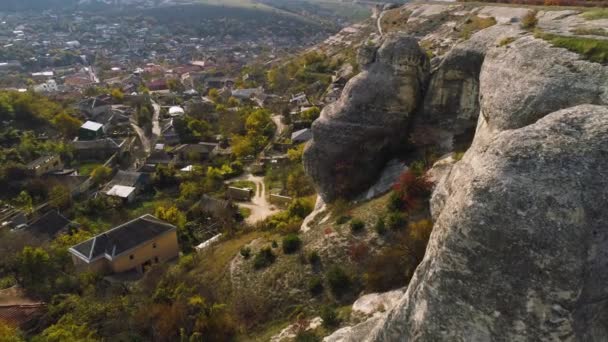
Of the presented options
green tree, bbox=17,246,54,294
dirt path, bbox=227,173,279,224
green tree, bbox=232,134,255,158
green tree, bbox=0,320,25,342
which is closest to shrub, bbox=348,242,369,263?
green tree, bbox=0,320,25,342

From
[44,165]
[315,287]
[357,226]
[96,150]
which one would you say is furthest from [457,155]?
[96,150]

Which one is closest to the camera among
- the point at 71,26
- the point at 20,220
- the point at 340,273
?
the point at 340,273

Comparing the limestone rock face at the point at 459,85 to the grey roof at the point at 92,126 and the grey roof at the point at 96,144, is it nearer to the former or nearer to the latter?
the grey roof at the point at 96,144

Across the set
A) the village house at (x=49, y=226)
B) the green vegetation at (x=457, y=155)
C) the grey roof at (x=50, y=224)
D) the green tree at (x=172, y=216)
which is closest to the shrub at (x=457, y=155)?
the green vegetation at (x=457, y=155)

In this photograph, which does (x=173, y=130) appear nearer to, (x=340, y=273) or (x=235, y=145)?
(x=235, y=145)

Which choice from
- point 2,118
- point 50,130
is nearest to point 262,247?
point 50,130

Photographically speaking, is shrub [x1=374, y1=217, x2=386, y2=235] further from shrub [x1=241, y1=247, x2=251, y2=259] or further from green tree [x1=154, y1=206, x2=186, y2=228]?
green tree [x1=154, y1=206, x2=186, y2=228]

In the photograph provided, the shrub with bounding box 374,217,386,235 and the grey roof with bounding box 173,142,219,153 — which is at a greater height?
the shrub with bounding box 374,217,386,235
